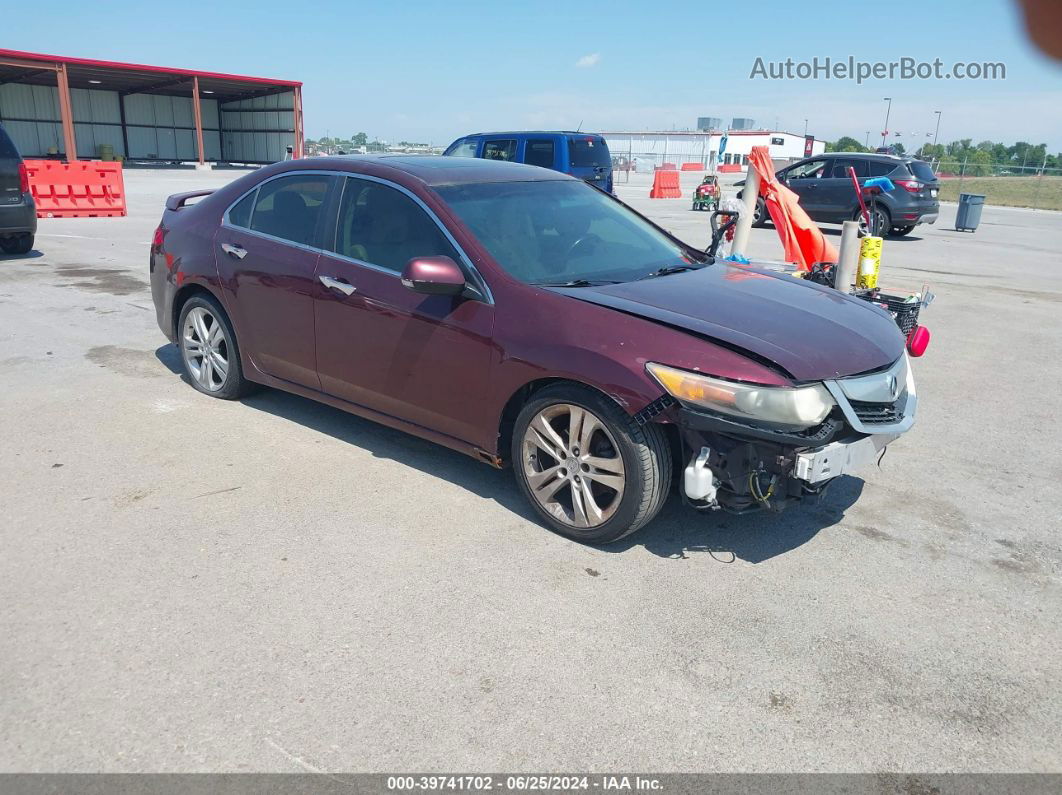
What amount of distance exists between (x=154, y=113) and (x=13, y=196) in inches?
1718

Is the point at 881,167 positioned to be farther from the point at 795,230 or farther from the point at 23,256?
the point at 23,256

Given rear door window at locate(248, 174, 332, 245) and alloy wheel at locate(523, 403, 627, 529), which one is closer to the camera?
alloy wheel at locate(523, 403, 627, 529)

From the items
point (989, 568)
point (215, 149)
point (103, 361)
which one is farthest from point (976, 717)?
point (215, 149)

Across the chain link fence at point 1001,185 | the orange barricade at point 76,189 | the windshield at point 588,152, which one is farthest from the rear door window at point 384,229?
the chain link fence at point 1001,185

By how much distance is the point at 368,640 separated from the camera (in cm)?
317

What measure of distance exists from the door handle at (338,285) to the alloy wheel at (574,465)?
134cm

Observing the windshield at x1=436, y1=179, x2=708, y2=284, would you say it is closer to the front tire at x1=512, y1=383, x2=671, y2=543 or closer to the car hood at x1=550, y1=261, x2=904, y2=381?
the car hood at x1=550, y1=261, x2=904, y2=381

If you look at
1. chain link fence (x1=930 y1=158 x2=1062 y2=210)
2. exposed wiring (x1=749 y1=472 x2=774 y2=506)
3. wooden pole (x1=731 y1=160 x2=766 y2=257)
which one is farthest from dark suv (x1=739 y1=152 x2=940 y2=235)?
chain link fence (x1=930 y1=158 x2=1062 y2=210)

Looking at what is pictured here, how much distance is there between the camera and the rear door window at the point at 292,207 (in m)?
4.97

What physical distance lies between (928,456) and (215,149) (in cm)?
5425

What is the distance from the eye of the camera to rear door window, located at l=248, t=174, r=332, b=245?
497 centimetres

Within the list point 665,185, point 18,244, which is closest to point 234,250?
point 18,244

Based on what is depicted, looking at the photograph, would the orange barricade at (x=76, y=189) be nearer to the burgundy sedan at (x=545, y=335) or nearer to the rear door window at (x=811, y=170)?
the burgundy sedan at (x=545, y=335)

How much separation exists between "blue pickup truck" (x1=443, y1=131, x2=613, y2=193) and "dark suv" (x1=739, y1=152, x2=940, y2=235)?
396cm
